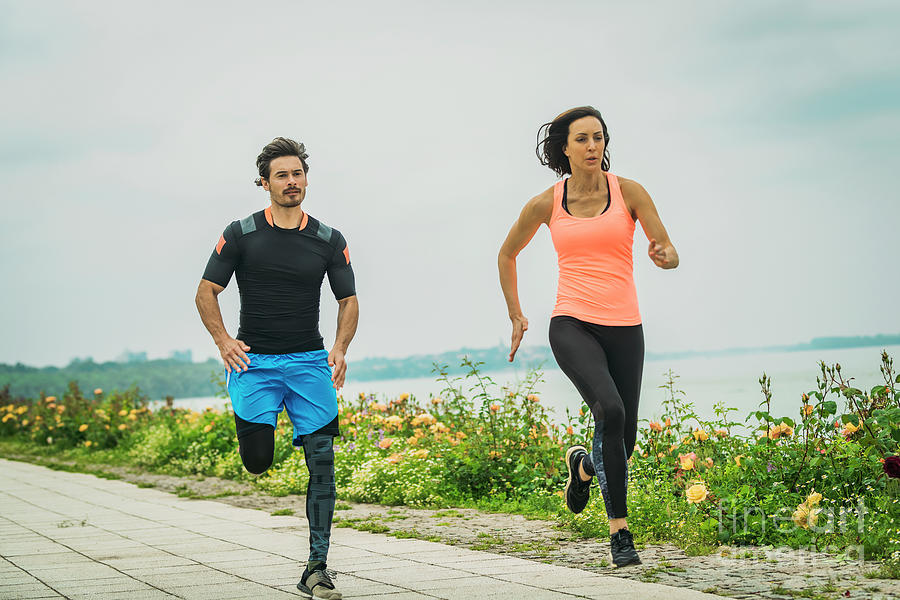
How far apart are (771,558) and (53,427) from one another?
15158 millimetres

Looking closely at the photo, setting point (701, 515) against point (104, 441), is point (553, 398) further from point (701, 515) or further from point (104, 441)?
point (104, 441)

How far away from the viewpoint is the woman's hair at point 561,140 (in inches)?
218

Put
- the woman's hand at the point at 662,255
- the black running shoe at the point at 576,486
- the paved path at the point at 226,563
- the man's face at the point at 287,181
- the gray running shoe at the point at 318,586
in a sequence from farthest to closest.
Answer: the black running shoe at the point at 576,486, the woman's hand at the point at 662,255, the man's face at the point at 287,181, the paved path at the point at 226,563, the gray running shoe at the point at 318,586

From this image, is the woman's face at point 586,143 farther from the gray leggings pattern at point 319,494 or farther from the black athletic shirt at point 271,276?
the gray leggings pattern at point 319,494

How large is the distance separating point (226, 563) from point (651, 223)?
3.16 m

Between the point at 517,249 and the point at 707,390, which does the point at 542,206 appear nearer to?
the point at 517,249

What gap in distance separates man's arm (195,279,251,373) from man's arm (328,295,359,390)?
45 centimetres

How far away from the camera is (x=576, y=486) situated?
18.3ft

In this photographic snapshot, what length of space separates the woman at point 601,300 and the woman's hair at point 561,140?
1 centimetres

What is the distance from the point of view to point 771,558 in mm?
5008

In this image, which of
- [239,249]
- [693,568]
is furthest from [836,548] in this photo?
[239,249]

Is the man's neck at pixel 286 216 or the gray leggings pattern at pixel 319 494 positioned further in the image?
the man's neck at pixel 286 216

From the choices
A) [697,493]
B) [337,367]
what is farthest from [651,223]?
[337,367]

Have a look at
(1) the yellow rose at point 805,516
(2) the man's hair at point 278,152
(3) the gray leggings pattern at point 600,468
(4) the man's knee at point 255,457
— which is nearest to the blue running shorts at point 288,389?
(4) the man's knee at point 255,457
